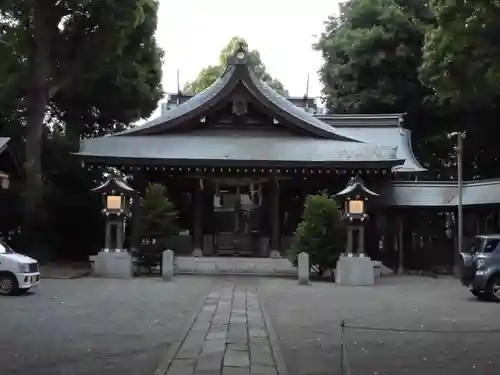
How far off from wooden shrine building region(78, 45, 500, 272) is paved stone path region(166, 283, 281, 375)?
1073 centimetres

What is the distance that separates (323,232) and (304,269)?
69.6 inches

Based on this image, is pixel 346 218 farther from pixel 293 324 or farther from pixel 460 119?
pixel 460 119

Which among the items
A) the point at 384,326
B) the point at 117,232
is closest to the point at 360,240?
the point at 117,232

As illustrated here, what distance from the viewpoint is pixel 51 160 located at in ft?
101

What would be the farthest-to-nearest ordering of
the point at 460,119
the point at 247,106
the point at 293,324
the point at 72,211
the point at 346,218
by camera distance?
the point at 460,119 → the point at 72,211 → the point at 247,106 → the point at 346,218 → the point at 293,324

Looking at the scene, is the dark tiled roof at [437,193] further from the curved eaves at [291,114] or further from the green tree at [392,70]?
the green tree at [392,70]

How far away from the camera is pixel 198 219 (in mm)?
25266

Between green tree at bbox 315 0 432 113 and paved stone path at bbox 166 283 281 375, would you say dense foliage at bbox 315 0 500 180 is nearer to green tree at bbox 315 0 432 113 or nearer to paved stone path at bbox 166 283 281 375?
green tree at bbox 315 0 432 113

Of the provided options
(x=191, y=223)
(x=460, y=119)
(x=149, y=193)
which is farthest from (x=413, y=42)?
(x=149, y=193)

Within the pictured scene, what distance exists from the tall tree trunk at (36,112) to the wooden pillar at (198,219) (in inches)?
239

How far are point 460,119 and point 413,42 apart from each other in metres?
4.95

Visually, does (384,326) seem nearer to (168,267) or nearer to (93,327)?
(93,327)

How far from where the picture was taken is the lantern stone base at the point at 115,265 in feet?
72.8

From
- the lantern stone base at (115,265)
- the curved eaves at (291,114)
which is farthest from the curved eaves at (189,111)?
the lantern stone base at (115,265)
